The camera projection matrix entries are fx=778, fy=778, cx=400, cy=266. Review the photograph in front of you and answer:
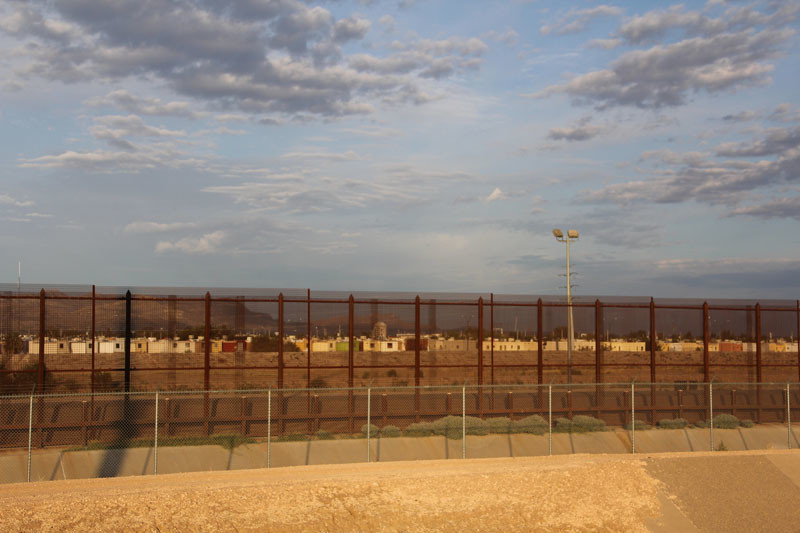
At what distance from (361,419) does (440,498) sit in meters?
8.41

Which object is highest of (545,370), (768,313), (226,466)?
(768,313)

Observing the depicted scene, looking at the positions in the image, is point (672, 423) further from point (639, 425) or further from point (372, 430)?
point (372, 430)

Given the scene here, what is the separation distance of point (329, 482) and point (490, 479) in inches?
138

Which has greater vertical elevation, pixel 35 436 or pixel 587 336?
pixel 587 336

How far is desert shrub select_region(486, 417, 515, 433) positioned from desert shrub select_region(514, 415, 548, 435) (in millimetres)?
190

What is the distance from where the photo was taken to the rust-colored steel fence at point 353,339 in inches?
890

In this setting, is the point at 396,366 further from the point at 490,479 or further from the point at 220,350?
the point at 490,479

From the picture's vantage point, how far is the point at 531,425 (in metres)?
24.3

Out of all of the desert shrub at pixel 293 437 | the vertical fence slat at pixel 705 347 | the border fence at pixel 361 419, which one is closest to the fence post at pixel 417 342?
the border fence at pixel 361 419

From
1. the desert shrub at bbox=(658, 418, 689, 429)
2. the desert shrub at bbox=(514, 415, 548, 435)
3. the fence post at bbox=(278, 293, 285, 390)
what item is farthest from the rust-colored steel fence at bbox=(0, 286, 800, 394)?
the desert shrub at bbox=(658, 418, 689, 429)

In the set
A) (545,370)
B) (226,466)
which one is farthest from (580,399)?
(226,466)

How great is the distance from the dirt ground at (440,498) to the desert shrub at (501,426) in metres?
4.82

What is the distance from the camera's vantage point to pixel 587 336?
98.9 ft

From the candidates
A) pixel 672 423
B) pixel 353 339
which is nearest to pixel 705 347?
pixel 672 423
